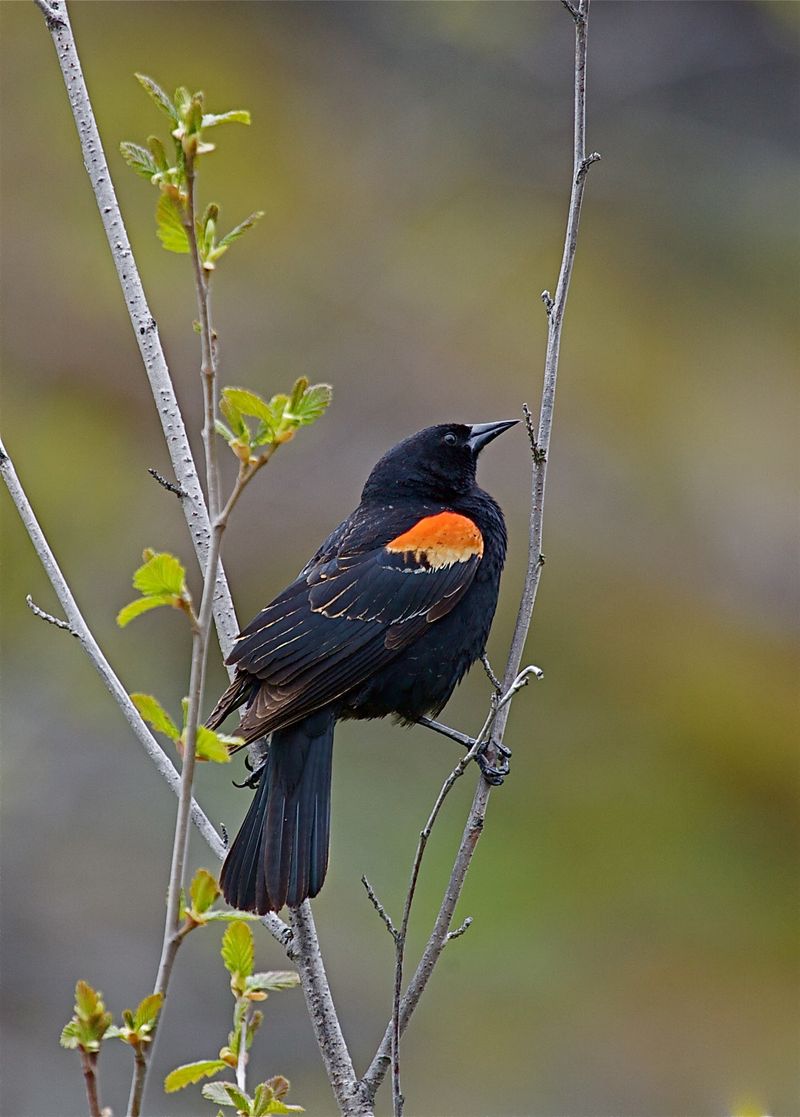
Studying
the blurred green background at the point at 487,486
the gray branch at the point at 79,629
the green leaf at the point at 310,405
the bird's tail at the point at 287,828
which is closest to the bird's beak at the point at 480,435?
the bird's tail at the point at 287,828

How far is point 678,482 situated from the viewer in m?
8.98

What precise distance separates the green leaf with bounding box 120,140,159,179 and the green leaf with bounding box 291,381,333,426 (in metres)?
0.32

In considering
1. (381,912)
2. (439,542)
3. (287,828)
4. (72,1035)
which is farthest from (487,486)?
(72,1035)

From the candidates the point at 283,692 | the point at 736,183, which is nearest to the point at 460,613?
the point at 283,692

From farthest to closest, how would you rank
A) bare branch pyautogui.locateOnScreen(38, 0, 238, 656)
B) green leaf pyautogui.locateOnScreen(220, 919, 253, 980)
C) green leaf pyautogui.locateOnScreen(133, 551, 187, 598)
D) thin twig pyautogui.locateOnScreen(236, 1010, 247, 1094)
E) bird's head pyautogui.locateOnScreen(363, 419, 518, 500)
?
1. bird's head pyautogui.locateOnScreen(363, 419, 518, 500)
2. bare branch pyautogui.locateOnScreen(38, 0, 238, 656)
3. thin twig pyautogui.locateOnScreen(236, 1010, 247, 1094)
4. green leaf pyautogui.locateOnScreen(220, 919, 253, 980)
5. green leaf pyautogui.locateOnScreen(133, 551, 187, 598)

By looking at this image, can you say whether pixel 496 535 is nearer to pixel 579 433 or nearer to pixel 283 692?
pixel 283 692

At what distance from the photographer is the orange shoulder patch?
10.4 feet

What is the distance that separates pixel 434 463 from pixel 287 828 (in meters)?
1.32

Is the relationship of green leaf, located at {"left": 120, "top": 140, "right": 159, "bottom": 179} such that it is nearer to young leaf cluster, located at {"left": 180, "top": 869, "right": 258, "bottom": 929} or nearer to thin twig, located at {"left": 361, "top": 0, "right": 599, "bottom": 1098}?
young leaf cluster, located at {"left": 180, "top": 869, "right": 258, "bottom": 929}

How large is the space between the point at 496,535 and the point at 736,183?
9.41 metres

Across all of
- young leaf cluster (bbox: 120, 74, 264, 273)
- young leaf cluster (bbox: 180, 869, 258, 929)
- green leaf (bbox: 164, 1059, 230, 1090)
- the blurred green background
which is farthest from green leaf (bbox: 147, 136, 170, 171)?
the blurred green background

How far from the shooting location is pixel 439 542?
3213mm

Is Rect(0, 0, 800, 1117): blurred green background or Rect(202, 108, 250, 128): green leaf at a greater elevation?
Rect(0, 0, 800, 1117): blurred green background

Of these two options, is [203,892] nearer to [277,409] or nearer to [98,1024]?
[98,1024]
